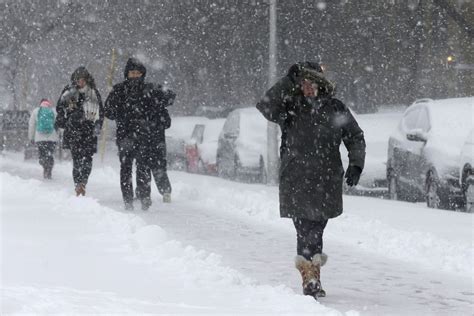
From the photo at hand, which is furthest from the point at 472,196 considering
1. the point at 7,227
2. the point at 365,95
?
the point at 365,95

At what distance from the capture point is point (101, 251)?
881 cm

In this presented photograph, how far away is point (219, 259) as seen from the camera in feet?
28.5

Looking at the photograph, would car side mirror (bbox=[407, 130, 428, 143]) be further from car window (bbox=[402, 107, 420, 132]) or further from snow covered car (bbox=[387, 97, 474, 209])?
car window (bbox=[402, 107, 420, 132])

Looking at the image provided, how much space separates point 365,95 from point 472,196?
77.4 ft

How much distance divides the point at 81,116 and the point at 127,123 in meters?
1.36

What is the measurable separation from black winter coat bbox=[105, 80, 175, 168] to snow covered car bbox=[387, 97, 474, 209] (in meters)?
3.63

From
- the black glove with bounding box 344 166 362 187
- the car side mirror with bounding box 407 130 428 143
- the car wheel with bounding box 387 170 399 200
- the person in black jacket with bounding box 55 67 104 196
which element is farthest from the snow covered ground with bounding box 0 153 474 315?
the car wheel with bounding box 387 170 399 200

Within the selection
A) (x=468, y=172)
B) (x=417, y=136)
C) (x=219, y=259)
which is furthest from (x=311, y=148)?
(x=417, y=136)

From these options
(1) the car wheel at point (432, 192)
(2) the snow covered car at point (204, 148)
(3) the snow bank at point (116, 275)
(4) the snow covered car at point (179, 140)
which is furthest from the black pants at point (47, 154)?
(3) the snow bank at point (116, 275)

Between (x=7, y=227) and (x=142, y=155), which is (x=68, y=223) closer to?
(x=7, y=227)

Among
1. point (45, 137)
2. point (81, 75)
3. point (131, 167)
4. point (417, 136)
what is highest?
point (81, 75)

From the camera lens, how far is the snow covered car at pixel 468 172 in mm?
13898

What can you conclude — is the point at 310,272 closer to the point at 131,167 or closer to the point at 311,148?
the point at 311,148

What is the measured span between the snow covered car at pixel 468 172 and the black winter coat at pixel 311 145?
6591 millimetres
